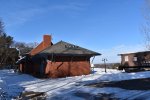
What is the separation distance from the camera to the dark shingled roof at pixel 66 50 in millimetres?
38756

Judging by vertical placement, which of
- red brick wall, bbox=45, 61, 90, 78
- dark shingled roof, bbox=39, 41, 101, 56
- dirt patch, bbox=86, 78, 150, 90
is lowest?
dirt patch, bbox=86, 78, 150, 90

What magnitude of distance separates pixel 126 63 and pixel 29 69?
23953 mm

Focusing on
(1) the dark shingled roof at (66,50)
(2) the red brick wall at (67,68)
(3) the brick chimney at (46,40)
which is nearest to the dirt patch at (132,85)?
(2) the red brick wall at (67,68)

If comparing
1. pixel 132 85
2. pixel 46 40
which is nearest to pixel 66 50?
pixel 46 40

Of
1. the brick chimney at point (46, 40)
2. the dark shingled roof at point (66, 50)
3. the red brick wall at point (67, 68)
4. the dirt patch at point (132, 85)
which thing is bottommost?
the dirt patch at point (132, 85)

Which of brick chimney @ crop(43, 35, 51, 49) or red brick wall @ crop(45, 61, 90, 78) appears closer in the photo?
red brick wall @ crop(45, 61, 90, 78)

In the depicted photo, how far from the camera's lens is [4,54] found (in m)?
73.2

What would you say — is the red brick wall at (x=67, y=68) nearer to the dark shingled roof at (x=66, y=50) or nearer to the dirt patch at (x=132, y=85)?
the dark shingled roof at (x=66, y=50)

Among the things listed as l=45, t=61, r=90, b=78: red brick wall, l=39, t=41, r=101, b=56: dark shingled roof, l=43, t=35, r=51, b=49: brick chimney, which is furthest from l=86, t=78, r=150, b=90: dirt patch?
l=43, t=35, r=51, b=49: brick chimney

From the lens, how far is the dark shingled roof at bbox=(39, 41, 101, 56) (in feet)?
127

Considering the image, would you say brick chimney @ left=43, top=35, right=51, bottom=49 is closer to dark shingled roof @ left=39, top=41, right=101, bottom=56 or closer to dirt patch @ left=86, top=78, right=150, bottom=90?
dark shingled roof @ left=39, top=41, right=101, bottom=56

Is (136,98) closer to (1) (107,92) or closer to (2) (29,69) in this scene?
(1) (107,92)

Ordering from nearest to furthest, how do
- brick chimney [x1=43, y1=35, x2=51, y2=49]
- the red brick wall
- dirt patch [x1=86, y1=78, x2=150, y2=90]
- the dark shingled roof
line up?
dirt patch [x1=86, y1=78, x2=150, y2=90] < the red brick wall < the dark shingled roof < brick chimney [x1=43, y1=35, x2=51, y2=49]

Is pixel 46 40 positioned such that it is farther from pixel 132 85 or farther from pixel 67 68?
pixel 132 85
